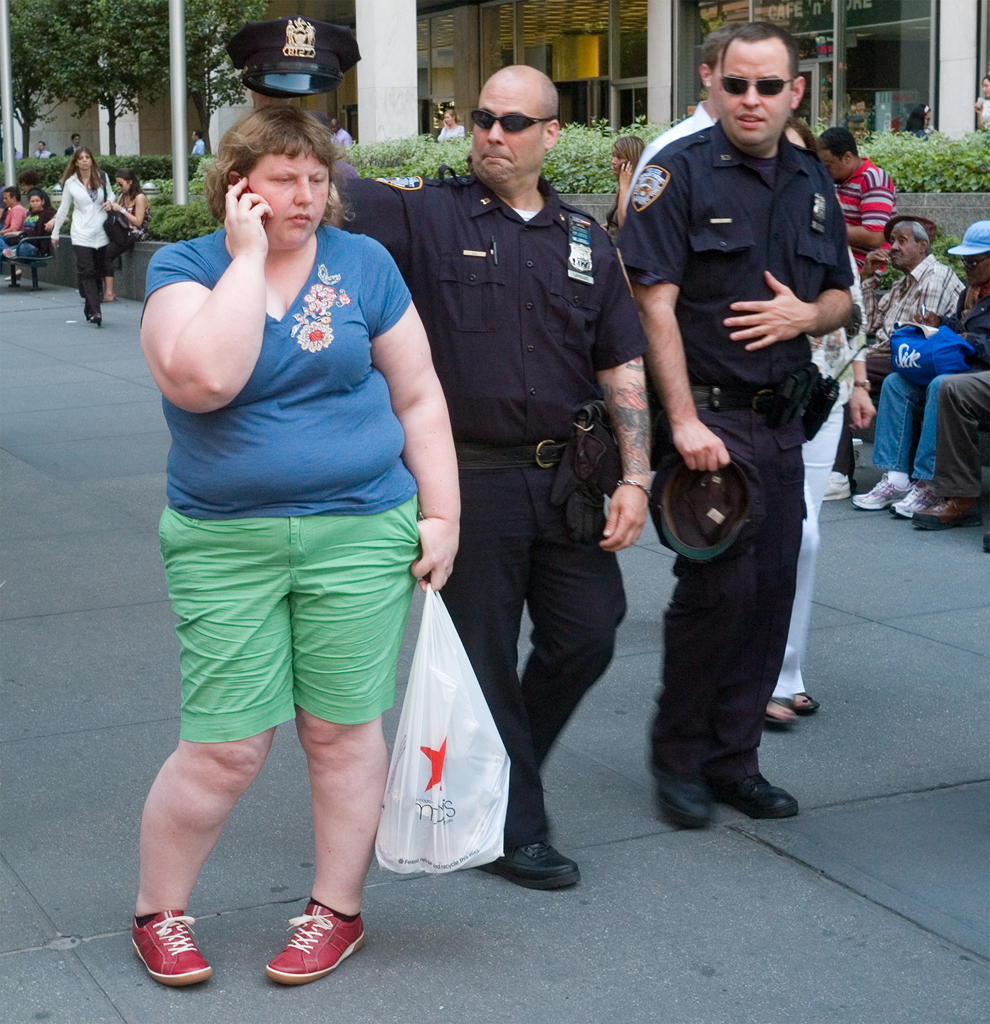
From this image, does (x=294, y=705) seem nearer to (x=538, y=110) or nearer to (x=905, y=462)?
(x=538, y=110)

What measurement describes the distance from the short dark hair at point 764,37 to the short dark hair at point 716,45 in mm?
27

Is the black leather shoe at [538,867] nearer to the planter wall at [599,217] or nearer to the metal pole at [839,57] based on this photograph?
the planter wall at [599,217]

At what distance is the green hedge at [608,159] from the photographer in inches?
433

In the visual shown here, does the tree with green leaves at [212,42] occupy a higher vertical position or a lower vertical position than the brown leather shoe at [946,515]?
higher

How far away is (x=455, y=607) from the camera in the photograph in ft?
12.0

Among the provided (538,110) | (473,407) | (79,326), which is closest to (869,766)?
(473,407)

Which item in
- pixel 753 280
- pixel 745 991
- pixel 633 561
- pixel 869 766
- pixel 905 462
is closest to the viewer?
pixel 745 991

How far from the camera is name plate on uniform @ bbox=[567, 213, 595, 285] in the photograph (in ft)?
11.9

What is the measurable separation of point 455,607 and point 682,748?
851 millimetres

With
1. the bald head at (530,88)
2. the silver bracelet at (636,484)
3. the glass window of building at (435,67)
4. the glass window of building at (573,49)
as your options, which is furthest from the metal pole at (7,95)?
the silver bracelet at (636,484)

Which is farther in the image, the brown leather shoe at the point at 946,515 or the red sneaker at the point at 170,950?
the brown leather shoe at the point at 946,515

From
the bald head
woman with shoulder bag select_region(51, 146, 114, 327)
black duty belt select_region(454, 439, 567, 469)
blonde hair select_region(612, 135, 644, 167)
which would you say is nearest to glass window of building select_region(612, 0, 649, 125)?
woman with shoulder bag select_region(51, 146, 114, 327)

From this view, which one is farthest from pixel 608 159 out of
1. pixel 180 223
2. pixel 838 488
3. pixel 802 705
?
pixel 802 705

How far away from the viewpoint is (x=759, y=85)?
154 inches
